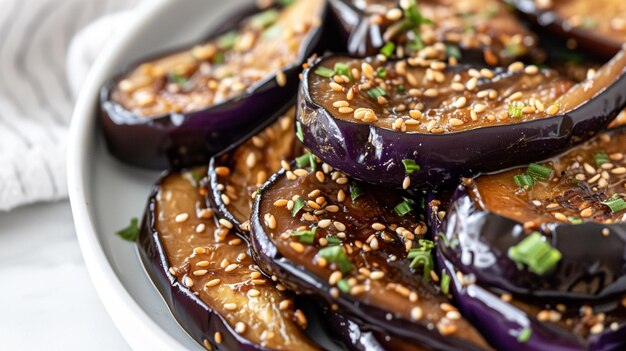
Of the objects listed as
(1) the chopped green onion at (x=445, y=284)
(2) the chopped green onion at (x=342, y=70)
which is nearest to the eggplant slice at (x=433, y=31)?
(2) the chopped green onion at (x=342, y=70)

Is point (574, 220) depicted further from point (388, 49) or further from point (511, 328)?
point (388, 49)

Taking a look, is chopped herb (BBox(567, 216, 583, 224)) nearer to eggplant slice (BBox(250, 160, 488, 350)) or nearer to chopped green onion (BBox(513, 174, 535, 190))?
chopped green onion (BBox(513, 174, 535, 190))

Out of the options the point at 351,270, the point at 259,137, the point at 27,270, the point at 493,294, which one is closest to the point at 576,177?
the point at 493,294

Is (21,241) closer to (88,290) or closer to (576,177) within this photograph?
(88,290)

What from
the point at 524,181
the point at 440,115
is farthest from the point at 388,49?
the point at 524,181

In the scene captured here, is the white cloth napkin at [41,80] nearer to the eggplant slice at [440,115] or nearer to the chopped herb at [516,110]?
the eggplant slice at [440,115]

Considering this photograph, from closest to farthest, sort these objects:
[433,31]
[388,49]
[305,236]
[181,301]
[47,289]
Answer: [305,236], [181,301], [388,49], [47,289], [433,31]

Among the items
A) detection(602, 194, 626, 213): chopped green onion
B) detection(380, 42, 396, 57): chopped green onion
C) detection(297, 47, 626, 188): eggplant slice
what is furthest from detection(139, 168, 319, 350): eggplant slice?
detection(602, 194, 626, 213): chopped green onion
